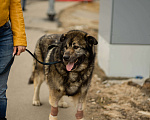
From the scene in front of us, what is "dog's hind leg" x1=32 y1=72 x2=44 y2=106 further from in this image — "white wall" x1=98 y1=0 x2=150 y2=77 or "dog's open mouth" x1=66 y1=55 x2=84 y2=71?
"white wall" x1=98 y1=0 x2=150 y2=77

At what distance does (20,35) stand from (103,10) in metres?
3.85

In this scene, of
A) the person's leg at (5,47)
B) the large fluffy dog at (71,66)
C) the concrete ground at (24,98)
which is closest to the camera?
the person's leg at (5,47)

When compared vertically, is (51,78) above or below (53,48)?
below

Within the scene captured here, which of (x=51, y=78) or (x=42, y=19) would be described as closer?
(x=51, y=78)

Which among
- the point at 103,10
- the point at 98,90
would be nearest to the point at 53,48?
the point at 98,90

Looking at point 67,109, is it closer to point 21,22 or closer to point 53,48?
point 53,48

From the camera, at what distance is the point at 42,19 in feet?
47.4

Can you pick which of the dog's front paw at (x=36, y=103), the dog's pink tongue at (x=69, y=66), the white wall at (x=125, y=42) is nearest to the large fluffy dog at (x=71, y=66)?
the dog's pink tongue at (x=69, y=66)

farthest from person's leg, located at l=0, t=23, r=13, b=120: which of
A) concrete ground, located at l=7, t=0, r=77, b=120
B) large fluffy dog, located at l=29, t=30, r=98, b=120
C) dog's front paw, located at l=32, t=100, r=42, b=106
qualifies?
dog's front paw, located at l=32, t=100, r=42, b=106

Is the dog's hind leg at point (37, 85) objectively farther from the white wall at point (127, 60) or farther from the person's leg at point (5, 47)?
the white wall at point (127, 60)

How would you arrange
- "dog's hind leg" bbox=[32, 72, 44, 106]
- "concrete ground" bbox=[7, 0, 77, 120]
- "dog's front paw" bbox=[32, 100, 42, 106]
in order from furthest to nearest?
"dog's front paw" bbox=[32, 100, 42, 106] → "dog's hind leg" bbox=[32, 72, 44, 106] → "concrete ground" bbox=[7, 0, 77, 120]

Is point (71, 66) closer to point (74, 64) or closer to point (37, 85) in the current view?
point (74, 64)

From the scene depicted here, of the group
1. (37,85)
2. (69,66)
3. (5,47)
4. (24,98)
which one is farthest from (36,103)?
(5,47)

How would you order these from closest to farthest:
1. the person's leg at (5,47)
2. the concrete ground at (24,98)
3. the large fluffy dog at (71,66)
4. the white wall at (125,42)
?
the person's leg at (5,47), the large fluffy dog at (71,66), the concrete ground at (24,98), the white wall at (125,42)
